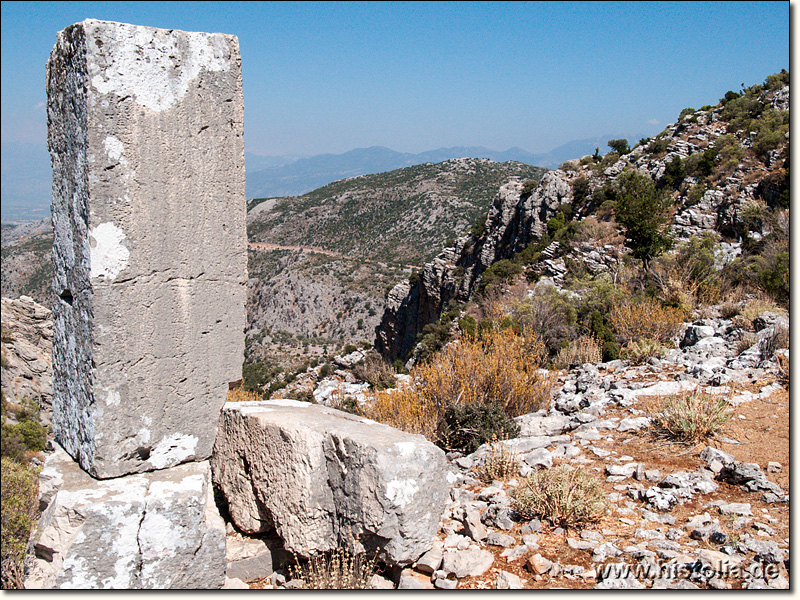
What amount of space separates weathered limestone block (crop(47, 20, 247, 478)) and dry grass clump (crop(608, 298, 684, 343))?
22.4ft

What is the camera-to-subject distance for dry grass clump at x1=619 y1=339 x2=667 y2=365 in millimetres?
7863

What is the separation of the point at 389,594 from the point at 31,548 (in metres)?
2.13

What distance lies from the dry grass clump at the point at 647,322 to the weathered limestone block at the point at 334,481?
6.17 meters

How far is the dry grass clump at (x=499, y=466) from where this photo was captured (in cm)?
477

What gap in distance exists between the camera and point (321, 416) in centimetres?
371

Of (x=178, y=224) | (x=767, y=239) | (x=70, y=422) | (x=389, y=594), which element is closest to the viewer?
(x=389, y=594)

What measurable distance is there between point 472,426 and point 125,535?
11.8 ft

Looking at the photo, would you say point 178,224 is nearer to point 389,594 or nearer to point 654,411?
point 389,594

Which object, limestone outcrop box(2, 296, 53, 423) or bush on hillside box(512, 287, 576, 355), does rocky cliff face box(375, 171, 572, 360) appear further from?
limestone outcrop box(2, 296, 53, 423)

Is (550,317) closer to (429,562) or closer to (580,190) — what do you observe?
(429,562)

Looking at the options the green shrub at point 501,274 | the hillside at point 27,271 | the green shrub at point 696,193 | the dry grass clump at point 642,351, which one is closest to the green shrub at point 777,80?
the green shrub at point 696,193

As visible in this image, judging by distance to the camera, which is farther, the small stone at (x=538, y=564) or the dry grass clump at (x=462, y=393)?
the dry grass clump at (x=462, y=393)

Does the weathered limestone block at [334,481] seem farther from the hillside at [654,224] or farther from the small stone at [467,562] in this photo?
the hillside at [654,224]

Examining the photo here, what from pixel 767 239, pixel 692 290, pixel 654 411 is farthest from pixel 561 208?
pixel 654 411
